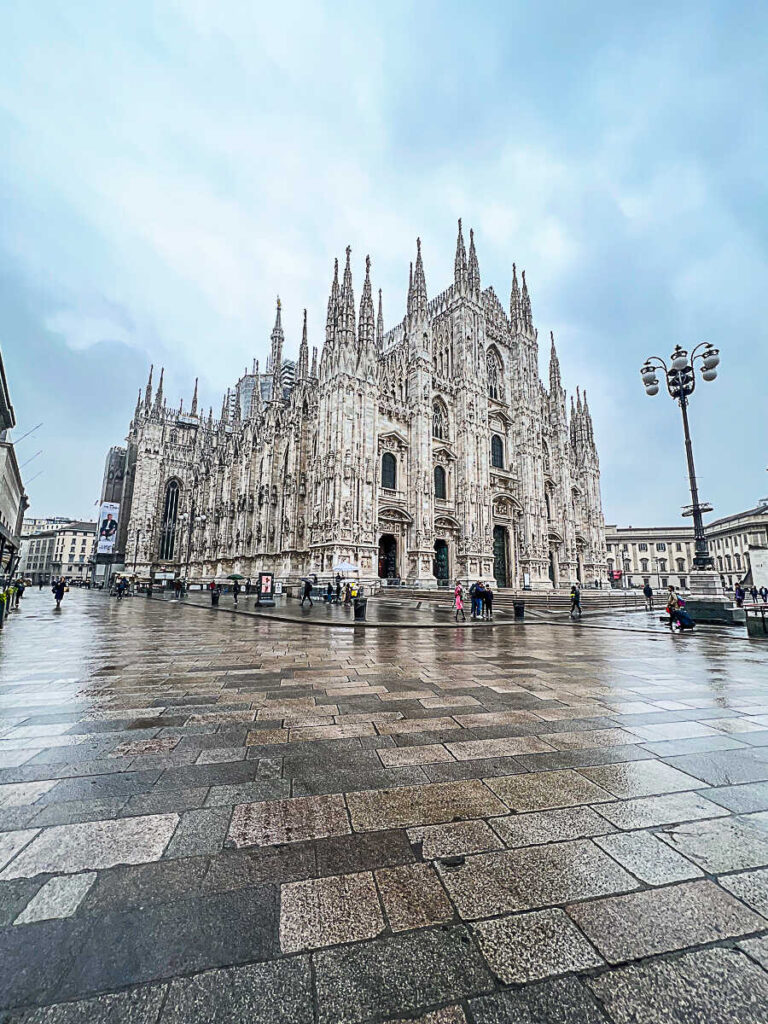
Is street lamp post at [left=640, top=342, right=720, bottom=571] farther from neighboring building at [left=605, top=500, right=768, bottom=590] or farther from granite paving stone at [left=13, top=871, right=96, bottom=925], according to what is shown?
neighboring building at [left=605, top=500, right=768, bottom=590]

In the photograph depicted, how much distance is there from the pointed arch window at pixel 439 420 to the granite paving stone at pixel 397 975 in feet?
110

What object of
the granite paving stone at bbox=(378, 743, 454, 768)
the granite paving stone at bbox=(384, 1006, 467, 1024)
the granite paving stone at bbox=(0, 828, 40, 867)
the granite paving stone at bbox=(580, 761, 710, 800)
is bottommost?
the granite paving stone at bbox=(580, 761, 710, 800)

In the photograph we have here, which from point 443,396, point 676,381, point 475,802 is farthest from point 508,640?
point 443,396

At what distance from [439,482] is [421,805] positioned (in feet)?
105

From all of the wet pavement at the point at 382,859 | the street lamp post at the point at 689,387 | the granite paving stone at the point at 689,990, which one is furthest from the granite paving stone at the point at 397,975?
the street lamp post at the point at 689,387

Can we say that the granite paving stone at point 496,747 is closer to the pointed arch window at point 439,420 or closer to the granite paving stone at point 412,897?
the granite paving stone at point 412,897

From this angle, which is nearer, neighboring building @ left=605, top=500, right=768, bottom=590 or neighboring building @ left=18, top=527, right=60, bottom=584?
neighboring building @ left=605, top=500, right=768, bottom=590

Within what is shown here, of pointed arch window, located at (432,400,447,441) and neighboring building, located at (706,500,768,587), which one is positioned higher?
pointed arch window, located at (432,400,447,441)

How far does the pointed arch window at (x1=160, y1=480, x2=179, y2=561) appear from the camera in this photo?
57656 mm

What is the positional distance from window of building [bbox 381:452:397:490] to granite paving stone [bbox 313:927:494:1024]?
29.9 meters

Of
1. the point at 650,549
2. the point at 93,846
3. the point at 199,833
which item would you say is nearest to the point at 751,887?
the point at 199,833

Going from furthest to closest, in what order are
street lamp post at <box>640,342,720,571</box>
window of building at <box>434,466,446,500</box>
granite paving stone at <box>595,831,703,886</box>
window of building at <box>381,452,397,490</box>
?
window of building at <box>434,466,446,500</box>
window of building at <box>381,452,397,490</box>
street lamp post at <box>640,342,720,571</box>
granite paving stone at <box>595,831,703,886</box>

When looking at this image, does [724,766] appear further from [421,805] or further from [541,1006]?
[541,1006]

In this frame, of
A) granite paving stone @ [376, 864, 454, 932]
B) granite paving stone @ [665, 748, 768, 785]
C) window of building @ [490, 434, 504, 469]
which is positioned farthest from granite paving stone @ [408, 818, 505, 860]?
window of building @ [490, 434, 504, 469]
